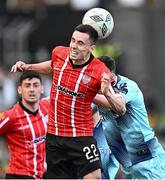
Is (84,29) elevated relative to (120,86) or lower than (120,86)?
elevated

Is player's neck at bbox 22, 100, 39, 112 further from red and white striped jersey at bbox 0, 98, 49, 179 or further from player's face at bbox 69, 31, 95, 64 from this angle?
player's face at bbox 69, 31, 95, 64

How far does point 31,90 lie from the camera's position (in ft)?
40.9

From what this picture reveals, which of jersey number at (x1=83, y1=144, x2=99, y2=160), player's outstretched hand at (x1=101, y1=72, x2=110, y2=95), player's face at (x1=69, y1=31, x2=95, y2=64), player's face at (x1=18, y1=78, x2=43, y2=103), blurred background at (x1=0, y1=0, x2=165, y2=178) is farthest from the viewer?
blurred background at (x1=0, y1=0, x2=165, y2=178)

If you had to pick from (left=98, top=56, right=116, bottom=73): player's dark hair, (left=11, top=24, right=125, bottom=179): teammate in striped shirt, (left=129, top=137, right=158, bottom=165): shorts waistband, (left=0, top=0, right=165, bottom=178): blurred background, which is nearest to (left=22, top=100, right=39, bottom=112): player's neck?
(left=98, top=56, right=116, bottom=73): player's dark hair

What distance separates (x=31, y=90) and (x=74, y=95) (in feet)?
6.50

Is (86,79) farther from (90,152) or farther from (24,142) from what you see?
(24,142)

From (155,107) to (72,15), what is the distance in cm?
443

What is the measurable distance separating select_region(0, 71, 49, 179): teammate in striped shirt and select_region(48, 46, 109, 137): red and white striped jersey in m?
1.61

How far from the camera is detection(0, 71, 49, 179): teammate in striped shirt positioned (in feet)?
40.3

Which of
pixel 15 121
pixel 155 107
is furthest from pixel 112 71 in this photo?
pixel 155 107

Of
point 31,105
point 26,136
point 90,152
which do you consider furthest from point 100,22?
Result: point 26,136

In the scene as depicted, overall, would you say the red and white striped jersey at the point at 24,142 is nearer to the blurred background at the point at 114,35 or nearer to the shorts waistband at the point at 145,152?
the shorts waistband at the point at 145,152

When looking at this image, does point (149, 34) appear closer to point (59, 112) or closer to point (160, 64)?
point (160, 64)

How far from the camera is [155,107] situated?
2534 cm
